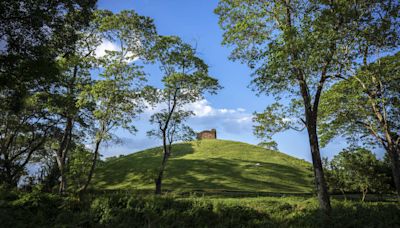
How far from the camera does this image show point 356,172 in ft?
97.6

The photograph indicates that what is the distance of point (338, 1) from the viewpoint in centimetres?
1986

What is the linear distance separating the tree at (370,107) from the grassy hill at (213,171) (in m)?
9.38

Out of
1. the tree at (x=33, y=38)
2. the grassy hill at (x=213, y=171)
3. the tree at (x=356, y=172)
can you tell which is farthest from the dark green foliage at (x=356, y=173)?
the tree at (x=33, y=38)

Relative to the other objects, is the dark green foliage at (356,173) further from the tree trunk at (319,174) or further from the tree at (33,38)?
the tree at (33,38)

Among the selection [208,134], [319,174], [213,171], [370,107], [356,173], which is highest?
[208,134]

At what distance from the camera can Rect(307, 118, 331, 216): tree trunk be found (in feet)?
61.6

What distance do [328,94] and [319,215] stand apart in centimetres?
1322

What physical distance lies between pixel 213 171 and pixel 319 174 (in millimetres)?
31003

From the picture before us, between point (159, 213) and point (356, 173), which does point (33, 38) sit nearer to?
point (159, 213)

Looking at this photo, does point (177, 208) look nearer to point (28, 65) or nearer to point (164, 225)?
point (164, 225)

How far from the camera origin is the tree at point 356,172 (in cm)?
2925

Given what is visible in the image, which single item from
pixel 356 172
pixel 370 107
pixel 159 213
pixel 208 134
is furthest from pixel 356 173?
pixel 208 134

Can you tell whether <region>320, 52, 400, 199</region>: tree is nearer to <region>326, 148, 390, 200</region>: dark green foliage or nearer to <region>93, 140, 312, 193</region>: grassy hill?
<region>326, 148, 390, 200</region>: dark green foliage

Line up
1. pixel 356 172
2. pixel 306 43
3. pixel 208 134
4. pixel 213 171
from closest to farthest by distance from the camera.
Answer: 1. pixel 306 43
2. pixel 356 172
3. pixel 213 171
4. pixel 208 134
